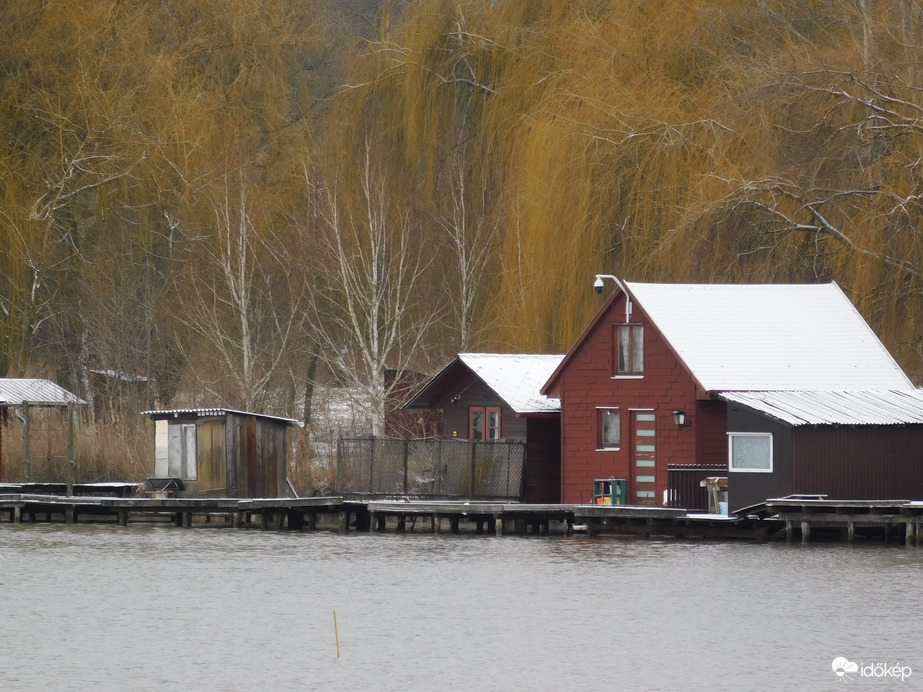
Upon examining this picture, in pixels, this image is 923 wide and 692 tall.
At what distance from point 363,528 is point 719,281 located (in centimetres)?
1186

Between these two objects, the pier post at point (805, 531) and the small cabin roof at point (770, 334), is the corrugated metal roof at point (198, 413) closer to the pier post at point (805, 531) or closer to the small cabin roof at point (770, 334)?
the small cabin roof at point (770, 334)

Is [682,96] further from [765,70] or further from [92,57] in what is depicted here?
[92,57]

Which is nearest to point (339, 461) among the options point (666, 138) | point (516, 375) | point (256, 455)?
point (256, 455)

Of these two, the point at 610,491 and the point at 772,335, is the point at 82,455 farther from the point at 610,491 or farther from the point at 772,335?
the point at 772,335

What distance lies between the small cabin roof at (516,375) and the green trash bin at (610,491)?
351 centimetres

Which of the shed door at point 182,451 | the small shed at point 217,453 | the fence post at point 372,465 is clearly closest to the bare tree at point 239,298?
the small shed at point 217,453

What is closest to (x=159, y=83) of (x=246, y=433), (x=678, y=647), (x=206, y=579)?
(x=246, y=433)

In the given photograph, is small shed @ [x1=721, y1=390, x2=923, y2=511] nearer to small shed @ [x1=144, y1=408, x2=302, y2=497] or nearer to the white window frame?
the white window frame

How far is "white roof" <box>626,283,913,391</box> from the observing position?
157ft

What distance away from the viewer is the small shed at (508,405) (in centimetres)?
5278

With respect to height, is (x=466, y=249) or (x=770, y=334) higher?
(x=466, y=249)

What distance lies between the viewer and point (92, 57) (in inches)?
2472

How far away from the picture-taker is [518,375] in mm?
53594

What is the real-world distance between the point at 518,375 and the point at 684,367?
272 inches
